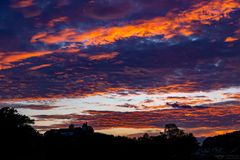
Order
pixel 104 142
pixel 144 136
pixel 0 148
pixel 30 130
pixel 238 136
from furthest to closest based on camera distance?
pixel 144 136, pixel 238 136, pixel 104 142, pixel 30 130, pixel 0 148

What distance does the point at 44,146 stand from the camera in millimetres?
98000

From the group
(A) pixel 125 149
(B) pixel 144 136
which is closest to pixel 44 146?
(A) pixel 125 149

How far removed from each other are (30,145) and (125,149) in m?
40.2

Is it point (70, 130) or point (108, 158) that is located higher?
point (70, 130)

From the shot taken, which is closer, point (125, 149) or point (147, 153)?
point (125, 149)

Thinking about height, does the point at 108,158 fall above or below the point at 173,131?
below

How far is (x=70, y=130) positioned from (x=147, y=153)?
3707 cm

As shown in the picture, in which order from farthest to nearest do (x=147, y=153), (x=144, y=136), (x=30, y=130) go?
(x=144, y=136), (x=147, y=153), (x=30, y=130)

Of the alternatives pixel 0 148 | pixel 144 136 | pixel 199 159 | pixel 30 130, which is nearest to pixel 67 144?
pixel 30 130

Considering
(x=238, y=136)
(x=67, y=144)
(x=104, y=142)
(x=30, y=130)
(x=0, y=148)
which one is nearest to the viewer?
(x=0, y=148)

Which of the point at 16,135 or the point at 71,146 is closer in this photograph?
the point at 16,135

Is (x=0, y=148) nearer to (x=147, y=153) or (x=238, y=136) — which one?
(x=147, y=153)

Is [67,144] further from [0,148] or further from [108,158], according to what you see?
[0,148]

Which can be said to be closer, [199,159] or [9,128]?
[9,128]
